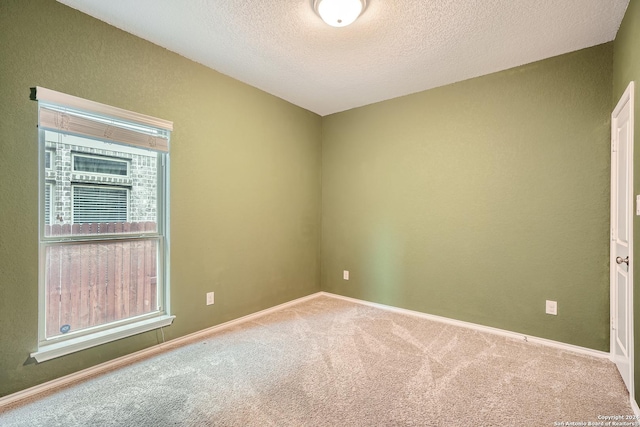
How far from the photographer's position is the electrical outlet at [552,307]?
2578 mm

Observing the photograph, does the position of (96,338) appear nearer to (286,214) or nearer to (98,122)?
(98,122)

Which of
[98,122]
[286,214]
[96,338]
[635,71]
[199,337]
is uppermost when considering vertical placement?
[635,71]

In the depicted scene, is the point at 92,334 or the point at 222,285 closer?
the point at 92,334

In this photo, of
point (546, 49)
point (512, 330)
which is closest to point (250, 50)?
point (546, 49)

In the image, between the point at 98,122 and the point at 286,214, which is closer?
the point at 98,122

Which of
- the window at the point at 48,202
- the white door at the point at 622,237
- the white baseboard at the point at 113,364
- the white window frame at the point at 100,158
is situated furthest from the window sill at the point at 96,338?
the white door at the point at 622,237

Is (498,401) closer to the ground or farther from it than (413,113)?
closer to the ground

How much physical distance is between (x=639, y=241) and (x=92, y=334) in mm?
3675

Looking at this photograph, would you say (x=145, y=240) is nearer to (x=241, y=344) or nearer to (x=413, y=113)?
(x=241, y=344)

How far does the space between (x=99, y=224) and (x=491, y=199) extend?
11.5 feet

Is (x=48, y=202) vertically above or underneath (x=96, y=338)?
above

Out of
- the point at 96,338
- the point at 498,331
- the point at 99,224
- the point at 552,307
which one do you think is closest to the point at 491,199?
the point at 552,307

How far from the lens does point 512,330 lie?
2779mm

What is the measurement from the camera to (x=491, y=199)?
9.52ft
